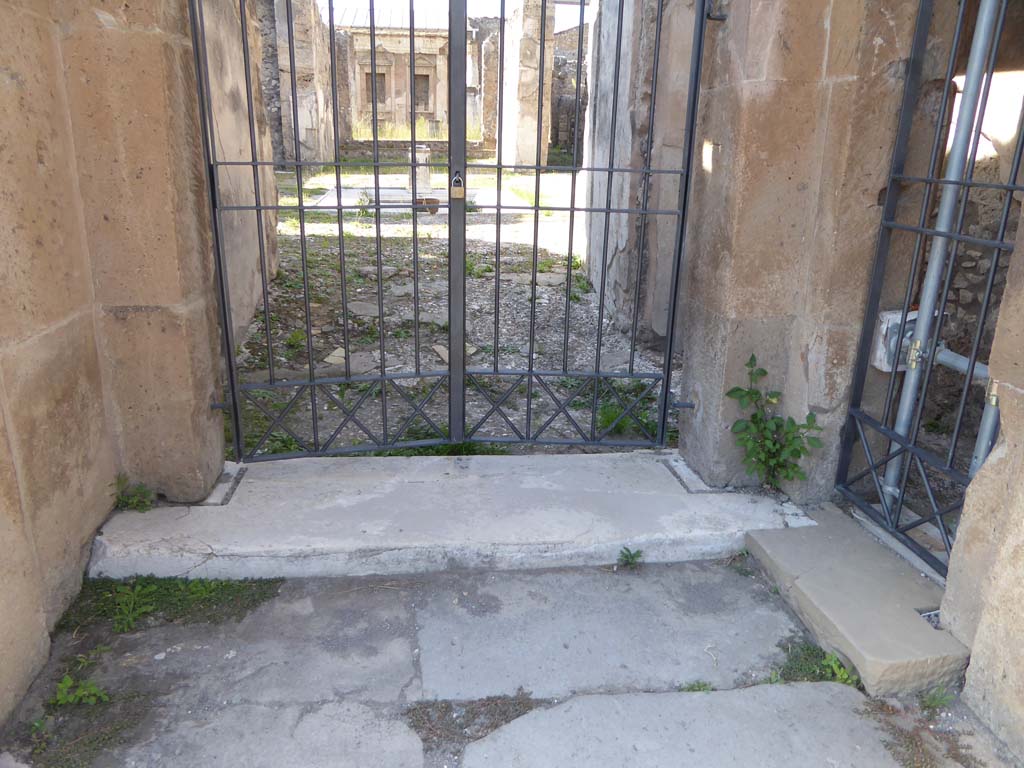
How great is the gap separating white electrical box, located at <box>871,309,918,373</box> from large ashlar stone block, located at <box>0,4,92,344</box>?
10.8 ft

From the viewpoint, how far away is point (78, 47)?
279cm

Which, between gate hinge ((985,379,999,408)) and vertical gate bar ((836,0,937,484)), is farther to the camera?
vertical gate bar ((836,0,937,484))

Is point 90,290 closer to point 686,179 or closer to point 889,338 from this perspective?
point 686,179

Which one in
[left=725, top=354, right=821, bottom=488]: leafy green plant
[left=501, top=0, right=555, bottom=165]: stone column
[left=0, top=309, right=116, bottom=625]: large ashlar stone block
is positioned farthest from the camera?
[left=501, top=0, right=555, bottom=165]: stone column

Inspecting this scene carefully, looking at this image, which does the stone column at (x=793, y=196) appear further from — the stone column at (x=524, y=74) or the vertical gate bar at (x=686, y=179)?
the stone column at (x=524, y=74)

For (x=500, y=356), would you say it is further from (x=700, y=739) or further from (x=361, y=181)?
(x=361, y=181)

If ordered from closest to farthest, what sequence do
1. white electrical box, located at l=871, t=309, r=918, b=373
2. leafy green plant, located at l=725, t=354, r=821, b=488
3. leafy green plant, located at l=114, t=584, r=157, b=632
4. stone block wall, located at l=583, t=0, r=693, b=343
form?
leafy green plant, located at l=114, t=584, r=157, b=632, white electrical box, located at l=871, t=309, r=918, b=373, leafy green plant, located at l=725, t=354, r=821, b=488, stone block wall, located at l=583, t=0, r=693, b=343

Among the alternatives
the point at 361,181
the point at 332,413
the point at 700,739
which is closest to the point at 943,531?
the point at 700,739

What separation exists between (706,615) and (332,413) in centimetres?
268

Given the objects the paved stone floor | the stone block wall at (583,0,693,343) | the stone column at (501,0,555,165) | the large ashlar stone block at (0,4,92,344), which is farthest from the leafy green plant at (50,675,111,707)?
the stone column at (501,0,555,165)

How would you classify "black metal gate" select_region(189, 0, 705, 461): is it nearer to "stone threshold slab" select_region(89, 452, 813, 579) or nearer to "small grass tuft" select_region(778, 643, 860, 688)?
"stone threshold slab" select_region(89, 452, 813, 579)

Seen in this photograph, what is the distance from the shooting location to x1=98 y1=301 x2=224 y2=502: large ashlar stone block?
3109 millimetres

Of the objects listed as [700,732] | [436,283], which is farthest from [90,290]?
[436,283]

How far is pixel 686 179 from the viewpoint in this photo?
142 inches
